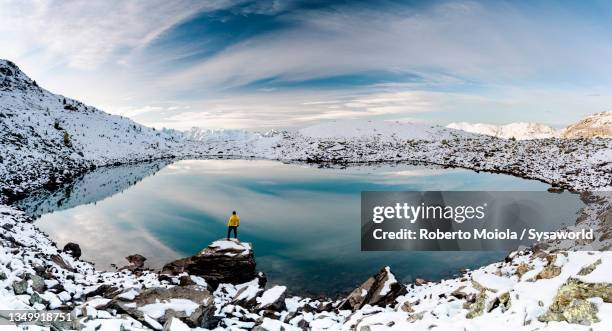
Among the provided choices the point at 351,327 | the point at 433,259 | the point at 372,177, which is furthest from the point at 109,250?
the point at 372,177

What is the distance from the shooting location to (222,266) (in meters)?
19.2

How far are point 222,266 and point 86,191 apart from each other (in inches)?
1410

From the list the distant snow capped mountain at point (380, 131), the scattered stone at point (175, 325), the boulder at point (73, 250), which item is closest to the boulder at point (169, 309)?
the scattered stone at point (175, 325)

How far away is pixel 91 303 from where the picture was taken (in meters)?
11.7

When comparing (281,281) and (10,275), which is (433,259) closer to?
(281,281)

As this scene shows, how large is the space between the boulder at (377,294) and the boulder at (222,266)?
234 inches

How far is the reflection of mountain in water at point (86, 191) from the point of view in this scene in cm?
3556

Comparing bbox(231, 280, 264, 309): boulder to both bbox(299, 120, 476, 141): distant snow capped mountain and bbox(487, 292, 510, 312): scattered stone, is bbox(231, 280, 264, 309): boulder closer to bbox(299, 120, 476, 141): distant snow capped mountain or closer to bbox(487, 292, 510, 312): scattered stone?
bbox(487, 292, 510, 312): scattered stone

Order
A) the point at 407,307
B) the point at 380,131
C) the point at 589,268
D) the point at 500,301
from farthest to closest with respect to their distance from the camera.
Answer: the point at 380,131, the point at 407,307, the point at 500,301, the point at 589,268

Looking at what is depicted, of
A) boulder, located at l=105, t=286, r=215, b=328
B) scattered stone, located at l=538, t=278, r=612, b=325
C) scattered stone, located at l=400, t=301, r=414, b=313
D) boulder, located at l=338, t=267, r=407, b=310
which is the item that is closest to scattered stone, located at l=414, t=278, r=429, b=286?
boulder, located at l=338, t=267, r=407, b=310

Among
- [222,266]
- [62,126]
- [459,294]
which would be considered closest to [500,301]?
[459,294]

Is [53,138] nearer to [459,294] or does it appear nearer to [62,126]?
[62,126]

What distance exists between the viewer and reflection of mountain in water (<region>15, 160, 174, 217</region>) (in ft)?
117

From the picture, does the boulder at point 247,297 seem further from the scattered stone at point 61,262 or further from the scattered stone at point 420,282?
the scattered stone at point 61,262
